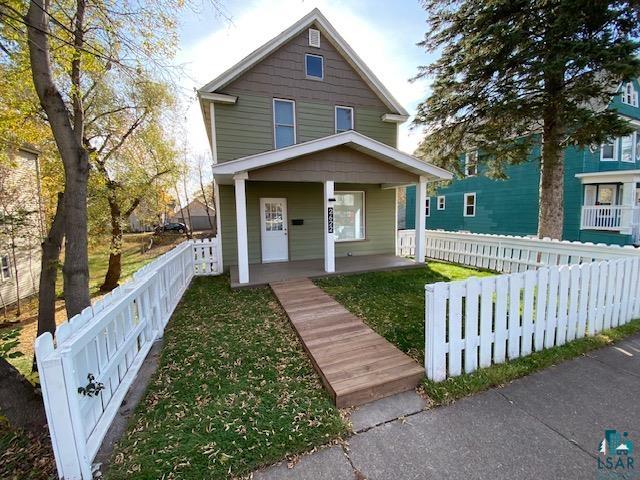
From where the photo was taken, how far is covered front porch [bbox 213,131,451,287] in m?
6.54

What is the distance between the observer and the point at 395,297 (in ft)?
18.5

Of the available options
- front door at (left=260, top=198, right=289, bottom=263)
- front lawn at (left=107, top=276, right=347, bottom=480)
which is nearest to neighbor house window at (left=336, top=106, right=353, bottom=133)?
front door at (left=260, top=198, right=289, bottom=263)

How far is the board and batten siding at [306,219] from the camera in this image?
845 centimetres

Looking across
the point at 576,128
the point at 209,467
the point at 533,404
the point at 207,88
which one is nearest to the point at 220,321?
Result: the point at 209,467

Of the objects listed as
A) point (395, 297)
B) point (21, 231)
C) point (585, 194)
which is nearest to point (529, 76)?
point (395, 297)

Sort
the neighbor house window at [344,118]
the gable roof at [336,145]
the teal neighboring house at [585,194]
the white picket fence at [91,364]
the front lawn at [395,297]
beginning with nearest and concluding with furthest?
the white picket fence at [91,364]
the front lawn at [395,297]
the gable roof at [336,145]
the neighbor house window at [344,118]
the teal neighboring house at [585,194]

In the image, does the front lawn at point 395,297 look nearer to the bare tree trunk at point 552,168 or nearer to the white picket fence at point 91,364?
the bare tree trunk at point 552,168

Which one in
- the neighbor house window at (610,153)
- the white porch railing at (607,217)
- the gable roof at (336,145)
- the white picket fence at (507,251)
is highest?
the neighbor house window at (610,153)

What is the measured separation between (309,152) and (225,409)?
5333 millimetres

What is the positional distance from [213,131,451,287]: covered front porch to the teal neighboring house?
3854 mm

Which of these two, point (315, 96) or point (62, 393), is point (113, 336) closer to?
point (62, 393)

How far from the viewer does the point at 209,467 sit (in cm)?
196

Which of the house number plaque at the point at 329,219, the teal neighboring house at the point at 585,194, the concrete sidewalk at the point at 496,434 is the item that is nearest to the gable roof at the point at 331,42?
the teal neighboring house at the point at 585,194

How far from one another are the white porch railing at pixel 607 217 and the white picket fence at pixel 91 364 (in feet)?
52.2
